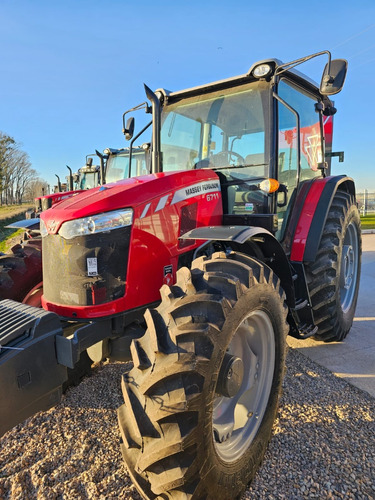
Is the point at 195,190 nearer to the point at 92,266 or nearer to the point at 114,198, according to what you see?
the point at 114,198

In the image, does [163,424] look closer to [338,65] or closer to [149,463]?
[149,463]

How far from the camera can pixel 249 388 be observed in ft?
7.26

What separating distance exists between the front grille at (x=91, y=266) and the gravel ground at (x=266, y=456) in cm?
92

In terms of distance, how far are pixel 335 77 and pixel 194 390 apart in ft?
8.02

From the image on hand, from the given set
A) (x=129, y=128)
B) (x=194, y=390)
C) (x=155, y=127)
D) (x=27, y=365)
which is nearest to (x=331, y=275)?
(x=155, y=127)

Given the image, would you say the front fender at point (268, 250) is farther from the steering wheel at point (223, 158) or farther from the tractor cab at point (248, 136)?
the steering wheel at point (223, 158)

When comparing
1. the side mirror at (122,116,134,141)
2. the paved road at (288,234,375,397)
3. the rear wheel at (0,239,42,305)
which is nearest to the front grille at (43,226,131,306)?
the rear wheel at (0,239,42,305)

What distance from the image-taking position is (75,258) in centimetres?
204

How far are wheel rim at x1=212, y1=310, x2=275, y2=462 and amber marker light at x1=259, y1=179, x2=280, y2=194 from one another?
1.08 meters

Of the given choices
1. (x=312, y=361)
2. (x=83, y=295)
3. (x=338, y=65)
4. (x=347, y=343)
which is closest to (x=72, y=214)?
(x=83, y=295)

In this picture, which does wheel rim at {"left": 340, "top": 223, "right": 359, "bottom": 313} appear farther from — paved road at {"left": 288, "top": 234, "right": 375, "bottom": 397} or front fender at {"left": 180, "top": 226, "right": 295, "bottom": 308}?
front fender at {"left": 180, "top": 226, "right": 295, "bottom": 308}

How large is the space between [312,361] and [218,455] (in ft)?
6.26

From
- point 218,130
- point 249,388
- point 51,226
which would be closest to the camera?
point 51,226

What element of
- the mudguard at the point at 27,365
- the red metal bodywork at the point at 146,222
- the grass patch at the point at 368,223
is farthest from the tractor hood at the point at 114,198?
the grass patch at the point at 368,223
